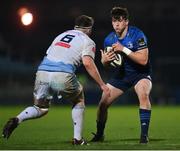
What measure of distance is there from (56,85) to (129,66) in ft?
4.83

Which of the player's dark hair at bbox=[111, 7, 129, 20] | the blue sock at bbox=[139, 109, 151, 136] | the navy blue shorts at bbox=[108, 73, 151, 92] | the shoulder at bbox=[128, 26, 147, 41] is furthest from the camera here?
the navy blue shorts at bbox=[108, 73, 151, 92]

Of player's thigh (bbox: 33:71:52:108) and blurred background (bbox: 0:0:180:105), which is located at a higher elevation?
player's thigh (bbox: 33:71:52:108)

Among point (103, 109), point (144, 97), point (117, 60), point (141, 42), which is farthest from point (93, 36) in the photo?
point (144, 97)

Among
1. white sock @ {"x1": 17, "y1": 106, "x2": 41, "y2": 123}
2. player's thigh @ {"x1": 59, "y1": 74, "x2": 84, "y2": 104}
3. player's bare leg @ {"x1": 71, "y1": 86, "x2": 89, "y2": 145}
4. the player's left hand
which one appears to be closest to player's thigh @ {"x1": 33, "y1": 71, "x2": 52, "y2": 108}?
white sock @ {"x1": 17, "y1": 106, "x2": 41, "y2": 123}

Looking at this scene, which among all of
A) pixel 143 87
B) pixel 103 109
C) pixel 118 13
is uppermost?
pixel 118 13

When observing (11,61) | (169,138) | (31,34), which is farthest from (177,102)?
(169,138)

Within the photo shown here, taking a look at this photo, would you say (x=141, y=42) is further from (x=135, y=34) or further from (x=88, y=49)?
(x=88, y=49)

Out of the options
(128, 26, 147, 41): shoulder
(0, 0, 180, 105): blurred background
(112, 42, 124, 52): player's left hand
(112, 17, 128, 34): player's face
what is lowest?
(0, 0, 180, 105): blurred background

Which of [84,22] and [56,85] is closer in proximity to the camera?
[56,85]

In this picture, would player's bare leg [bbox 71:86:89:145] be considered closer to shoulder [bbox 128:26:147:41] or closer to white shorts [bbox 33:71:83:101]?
white shorts [bbox 33:71:83:101]

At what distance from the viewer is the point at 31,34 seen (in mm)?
47938

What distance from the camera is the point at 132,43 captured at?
9.84m

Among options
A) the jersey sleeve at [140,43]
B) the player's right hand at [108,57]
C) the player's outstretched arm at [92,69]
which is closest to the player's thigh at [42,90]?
the player's outstretched arm at [92,69]

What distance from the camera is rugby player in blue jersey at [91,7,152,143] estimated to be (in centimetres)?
962
